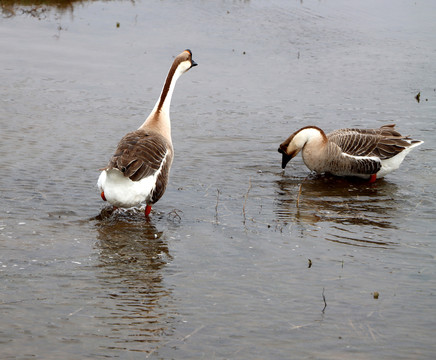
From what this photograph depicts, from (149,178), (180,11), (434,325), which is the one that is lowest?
(434,325)

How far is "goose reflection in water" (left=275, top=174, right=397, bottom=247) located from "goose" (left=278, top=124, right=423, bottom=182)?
0.19m

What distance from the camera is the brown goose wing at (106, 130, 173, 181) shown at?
23.6 ft

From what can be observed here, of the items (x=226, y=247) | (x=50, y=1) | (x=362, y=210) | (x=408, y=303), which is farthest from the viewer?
(x=50, y=1)

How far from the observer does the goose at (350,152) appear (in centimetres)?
975

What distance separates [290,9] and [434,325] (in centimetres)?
1815

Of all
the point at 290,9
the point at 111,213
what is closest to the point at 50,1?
the point at 290,9

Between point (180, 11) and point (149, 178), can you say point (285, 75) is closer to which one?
point (180, 11)

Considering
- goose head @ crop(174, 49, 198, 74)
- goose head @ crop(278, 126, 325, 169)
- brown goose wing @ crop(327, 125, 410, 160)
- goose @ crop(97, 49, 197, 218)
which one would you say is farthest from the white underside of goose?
brown goose wing @ crop(327, 125, 410, 160)

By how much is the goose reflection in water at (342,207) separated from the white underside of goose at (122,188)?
1.57m

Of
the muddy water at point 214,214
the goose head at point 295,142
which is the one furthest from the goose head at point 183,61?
the goose head at point 295,142

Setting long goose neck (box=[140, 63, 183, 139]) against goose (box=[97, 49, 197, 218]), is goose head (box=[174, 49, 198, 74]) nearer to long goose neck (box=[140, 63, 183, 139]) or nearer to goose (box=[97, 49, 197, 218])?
long goose neck (box=[140, 63, 183, 139])

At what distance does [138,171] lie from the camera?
729 centimetres

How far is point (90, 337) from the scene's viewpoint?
4758 mm

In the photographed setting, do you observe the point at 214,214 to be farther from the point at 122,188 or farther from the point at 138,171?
the point at 122,188
